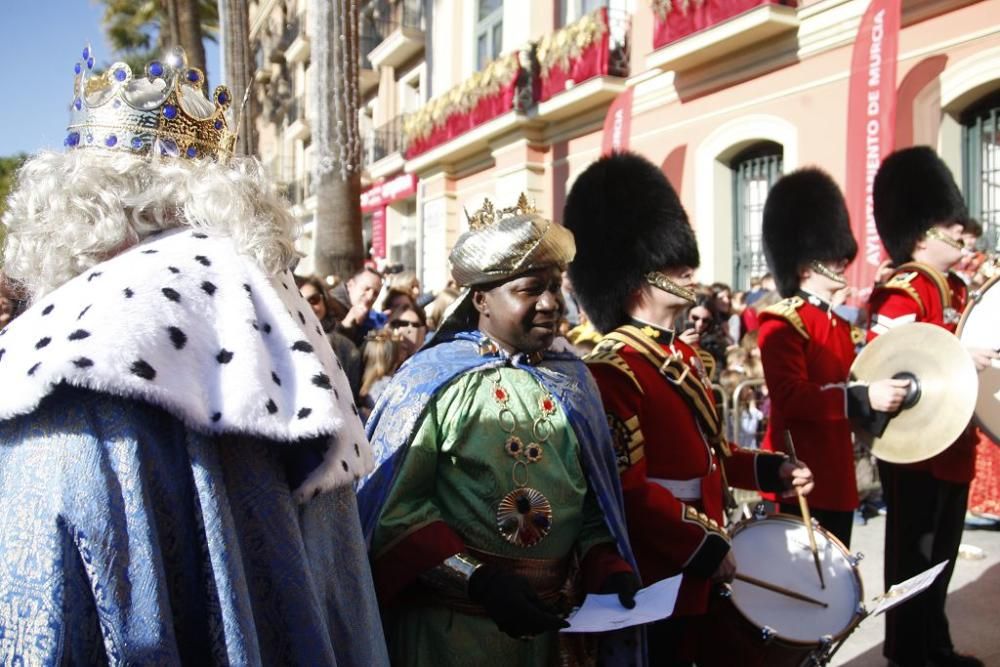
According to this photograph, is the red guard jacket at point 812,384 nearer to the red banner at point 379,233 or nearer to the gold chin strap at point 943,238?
the gold chin strap at point 943,238

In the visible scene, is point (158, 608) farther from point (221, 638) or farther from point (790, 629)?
point (790, 629)

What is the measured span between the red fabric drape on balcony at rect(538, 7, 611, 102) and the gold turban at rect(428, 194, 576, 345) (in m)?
11.3

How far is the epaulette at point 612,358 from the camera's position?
3008 mm

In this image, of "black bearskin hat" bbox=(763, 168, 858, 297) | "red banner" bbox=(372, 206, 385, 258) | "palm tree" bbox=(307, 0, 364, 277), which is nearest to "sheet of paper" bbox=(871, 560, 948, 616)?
"black bearskin hat" bbox=(763, 168, 858, 297)

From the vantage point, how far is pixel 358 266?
337 inches

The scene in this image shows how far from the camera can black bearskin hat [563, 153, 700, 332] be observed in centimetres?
343

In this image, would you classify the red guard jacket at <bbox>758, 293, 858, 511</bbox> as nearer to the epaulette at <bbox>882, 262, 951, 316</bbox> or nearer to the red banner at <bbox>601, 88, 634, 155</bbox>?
the epaulette at <bbox>882, 262, 951, 316</bbox>

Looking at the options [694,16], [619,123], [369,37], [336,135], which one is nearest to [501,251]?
[336,135]

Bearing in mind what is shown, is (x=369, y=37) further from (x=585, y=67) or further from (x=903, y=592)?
(x=903, y=592)

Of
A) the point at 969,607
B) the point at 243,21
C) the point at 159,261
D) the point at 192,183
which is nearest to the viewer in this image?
the point at 159,261

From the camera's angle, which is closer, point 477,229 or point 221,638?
point 221,638

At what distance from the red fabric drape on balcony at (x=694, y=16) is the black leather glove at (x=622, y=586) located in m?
9.31

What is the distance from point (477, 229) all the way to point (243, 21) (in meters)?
8.92

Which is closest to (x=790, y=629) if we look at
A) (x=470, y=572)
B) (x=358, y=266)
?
(x=470, y=572)
